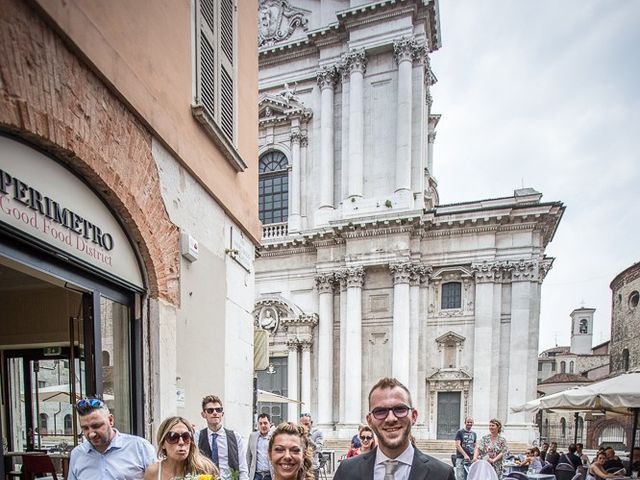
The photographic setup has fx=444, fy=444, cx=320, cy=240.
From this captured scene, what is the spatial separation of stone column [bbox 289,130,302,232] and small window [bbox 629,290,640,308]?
76.3 ft

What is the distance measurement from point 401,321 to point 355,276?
9.76 feet

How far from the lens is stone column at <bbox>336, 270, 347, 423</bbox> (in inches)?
809

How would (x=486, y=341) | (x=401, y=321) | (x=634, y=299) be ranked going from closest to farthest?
(x=486, y=341)
(x=401, y=321)
(x=634, y=299)

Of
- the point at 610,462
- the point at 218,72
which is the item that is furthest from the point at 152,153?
the point at 610,462

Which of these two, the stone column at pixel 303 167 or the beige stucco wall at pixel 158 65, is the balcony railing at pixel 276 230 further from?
the beige stucco wall at pixel 158 65

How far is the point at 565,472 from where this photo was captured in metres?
8.36

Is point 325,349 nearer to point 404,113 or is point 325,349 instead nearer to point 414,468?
point 404,113

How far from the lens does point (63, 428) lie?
6484mm

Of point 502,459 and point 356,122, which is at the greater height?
point 356,122

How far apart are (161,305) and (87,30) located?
8.57 feet

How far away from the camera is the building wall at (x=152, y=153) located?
10.4ft

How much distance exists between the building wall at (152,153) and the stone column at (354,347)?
1400 cm

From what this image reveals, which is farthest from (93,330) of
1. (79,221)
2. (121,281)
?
(79,221)

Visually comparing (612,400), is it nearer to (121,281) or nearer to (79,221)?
(121,281)
